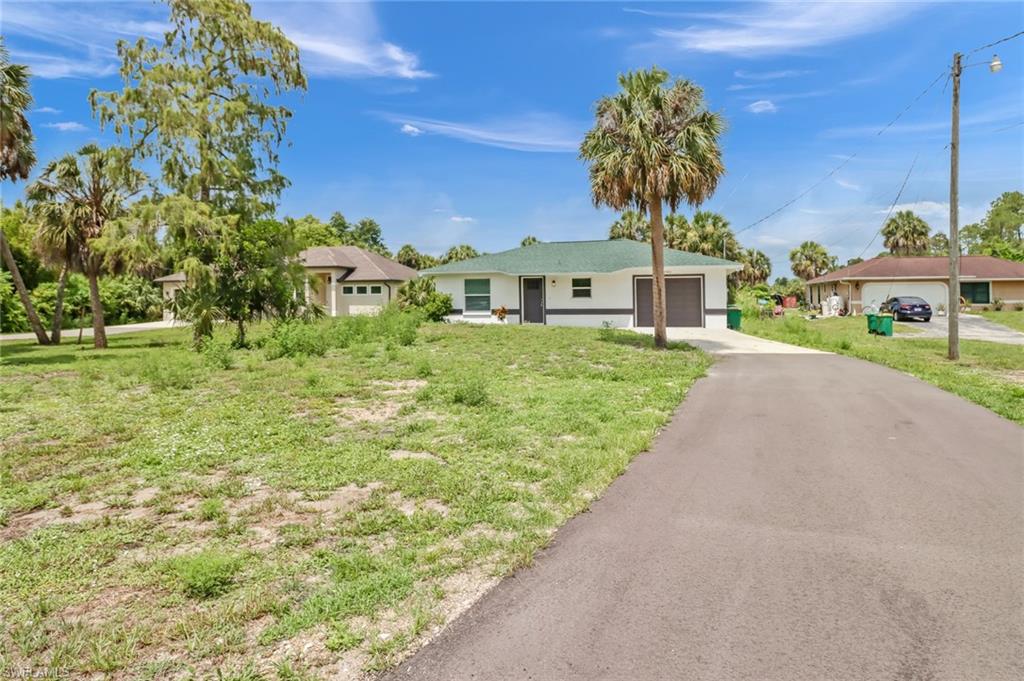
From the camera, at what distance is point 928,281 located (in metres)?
38.3

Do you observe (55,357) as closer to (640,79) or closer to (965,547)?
(640,79)

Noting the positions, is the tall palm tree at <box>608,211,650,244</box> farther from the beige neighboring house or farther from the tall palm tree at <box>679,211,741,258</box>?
the beige neighboring house

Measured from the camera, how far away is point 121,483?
224 inches

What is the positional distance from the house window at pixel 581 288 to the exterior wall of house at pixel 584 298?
0.49 feet

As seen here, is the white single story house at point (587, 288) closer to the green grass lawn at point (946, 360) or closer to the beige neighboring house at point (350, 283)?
the green grass lawn at point (946, 360)

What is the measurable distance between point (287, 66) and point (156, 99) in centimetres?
415

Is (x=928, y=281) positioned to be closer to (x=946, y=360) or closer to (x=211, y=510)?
(x=946, y=360)

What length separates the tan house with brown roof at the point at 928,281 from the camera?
126 feet

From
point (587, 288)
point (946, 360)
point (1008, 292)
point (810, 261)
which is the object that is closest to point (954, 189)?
point (946, 360)

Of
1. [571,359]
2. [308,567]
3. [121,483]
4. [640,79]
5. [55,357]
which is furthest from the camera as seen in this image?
[55,357]

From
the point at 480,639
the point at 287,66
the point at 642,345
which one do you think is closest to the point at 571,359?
the point at 642,345

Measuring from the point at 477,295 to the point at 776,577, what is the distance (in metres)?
25.5

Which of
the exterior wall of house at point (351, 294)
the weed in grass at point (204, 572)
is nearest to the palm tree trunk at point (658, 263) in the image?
the weed in grass at point (204, 572)

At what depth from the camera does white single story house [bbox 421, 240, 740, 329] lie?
26.5 meters
